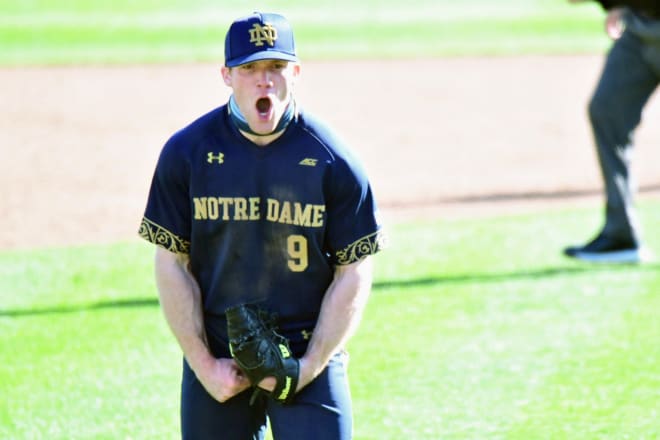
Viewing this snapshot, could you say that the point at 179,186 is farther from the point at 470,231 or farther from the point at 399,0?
the point at 399,0

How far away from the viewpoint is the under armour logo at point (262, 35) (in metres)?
4.00

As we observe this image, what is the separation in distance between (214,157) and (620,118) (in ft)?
17.0

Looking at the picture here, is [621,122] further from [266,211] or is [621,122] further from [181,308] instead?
[181,308]

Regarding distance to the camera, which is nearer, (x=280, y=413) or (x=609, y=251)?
(x=280, y=413)

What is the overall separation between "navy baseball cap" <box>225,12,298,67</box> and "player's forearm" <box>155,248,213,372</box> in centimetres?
70

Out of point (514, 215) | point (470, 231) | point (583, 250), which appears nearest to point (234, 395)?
point (583, 250)

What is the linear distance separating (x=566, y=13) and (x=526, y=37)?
4.37 meters

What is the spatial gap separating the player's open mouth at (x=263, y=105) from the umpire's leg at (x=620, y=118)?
5123mm

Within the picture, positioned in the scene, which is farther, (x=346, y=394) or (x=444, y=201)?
(x=444, y=201)

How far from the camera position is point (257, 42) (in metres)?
4.00

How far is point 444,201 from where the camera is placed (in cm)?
1119

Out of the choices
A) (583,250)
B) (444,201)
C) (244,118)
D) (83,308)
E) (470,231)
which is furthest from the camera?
(444,201)

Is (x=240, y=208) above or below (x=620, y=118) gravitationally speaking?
below

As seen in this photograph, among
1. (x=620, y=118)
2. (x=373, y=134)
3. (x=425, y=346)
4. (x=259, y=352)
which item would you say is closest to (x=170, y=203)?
(x=259, y=352)
